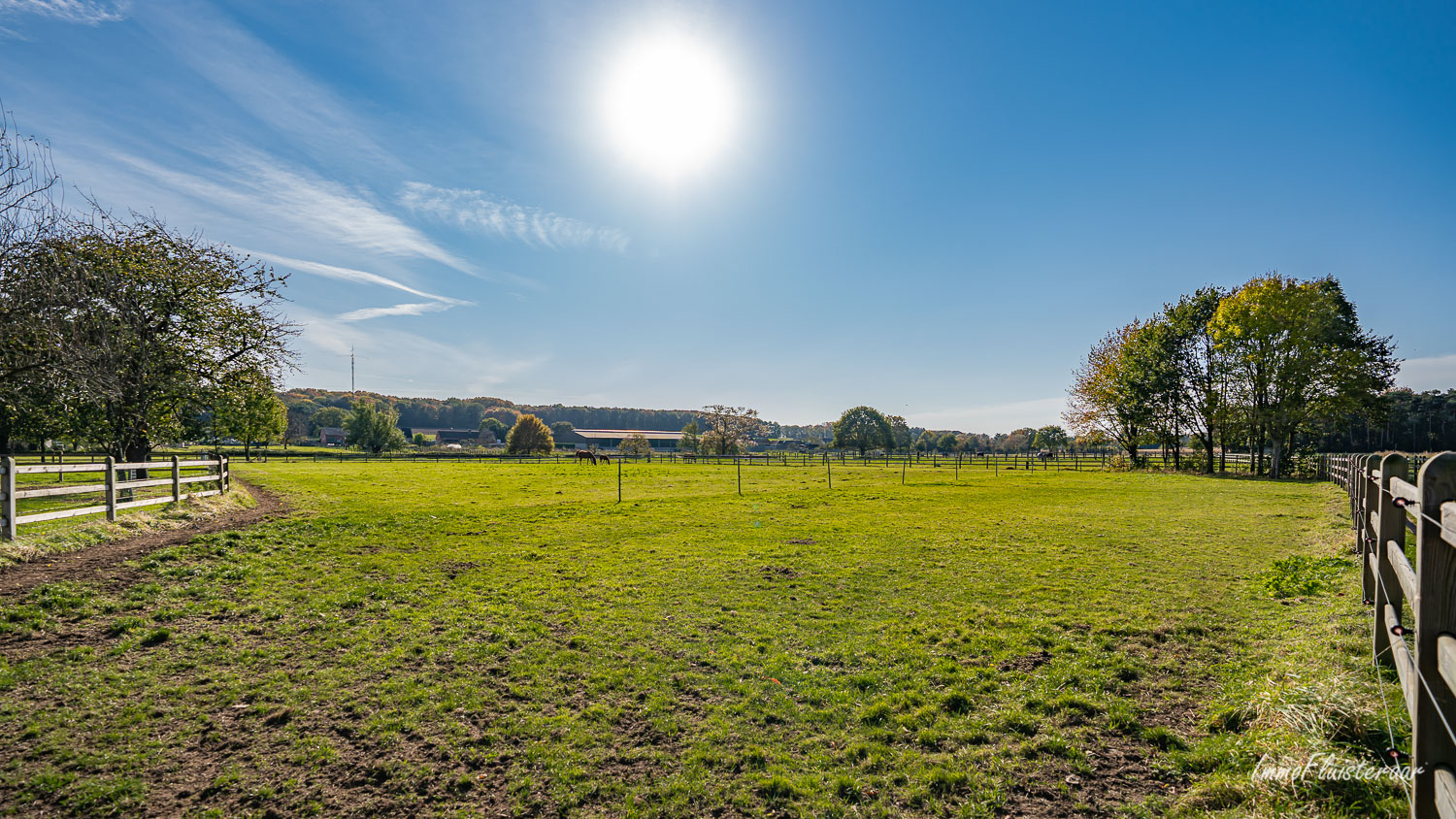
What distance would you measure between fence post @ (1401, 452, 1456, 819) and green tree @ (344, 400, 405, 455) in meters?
109

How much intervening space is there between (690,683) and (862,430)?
124m

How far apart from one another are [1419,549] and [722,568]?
401 inches

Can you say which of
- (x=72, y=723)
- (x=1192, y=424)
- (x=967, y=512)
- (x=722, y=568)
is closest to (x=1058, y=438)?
(x=1192, y=424)

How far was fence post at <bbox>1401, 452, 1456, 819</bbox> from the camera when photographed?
2.28m

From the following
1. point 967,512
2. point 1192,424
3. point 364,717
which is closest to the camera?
point 364,717

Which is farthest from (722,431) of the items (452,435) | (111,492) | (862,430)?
(452,435)

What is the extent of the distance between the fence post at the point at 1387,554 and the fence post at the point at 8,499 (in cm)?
1844

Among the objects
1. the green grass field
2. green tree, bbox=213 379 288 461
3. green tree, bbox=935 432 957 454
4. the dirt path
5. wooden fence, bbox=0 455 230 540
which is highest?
green tree, bbox=213 379 288 461

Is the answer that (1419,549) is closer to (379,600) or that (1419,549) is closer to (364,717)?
(364,717)

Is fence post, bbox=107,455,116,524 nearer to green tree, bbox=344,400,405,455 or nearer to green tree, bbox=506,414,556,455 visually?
green tree, bbox=506,414,556,455

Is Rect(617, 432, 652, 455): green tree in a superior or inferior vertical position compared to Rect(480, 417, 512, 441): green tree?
inferior

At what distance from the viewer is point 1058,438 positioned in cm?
12412

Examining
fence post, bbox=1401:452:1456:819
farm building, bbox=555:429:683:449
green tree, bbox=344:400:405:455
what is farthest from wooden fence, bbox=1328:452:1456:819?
farm building, bbox=555:429:683:449

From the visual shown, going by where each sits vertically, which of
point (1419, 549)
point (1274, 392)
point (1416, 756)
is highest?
point (1274, 392)
